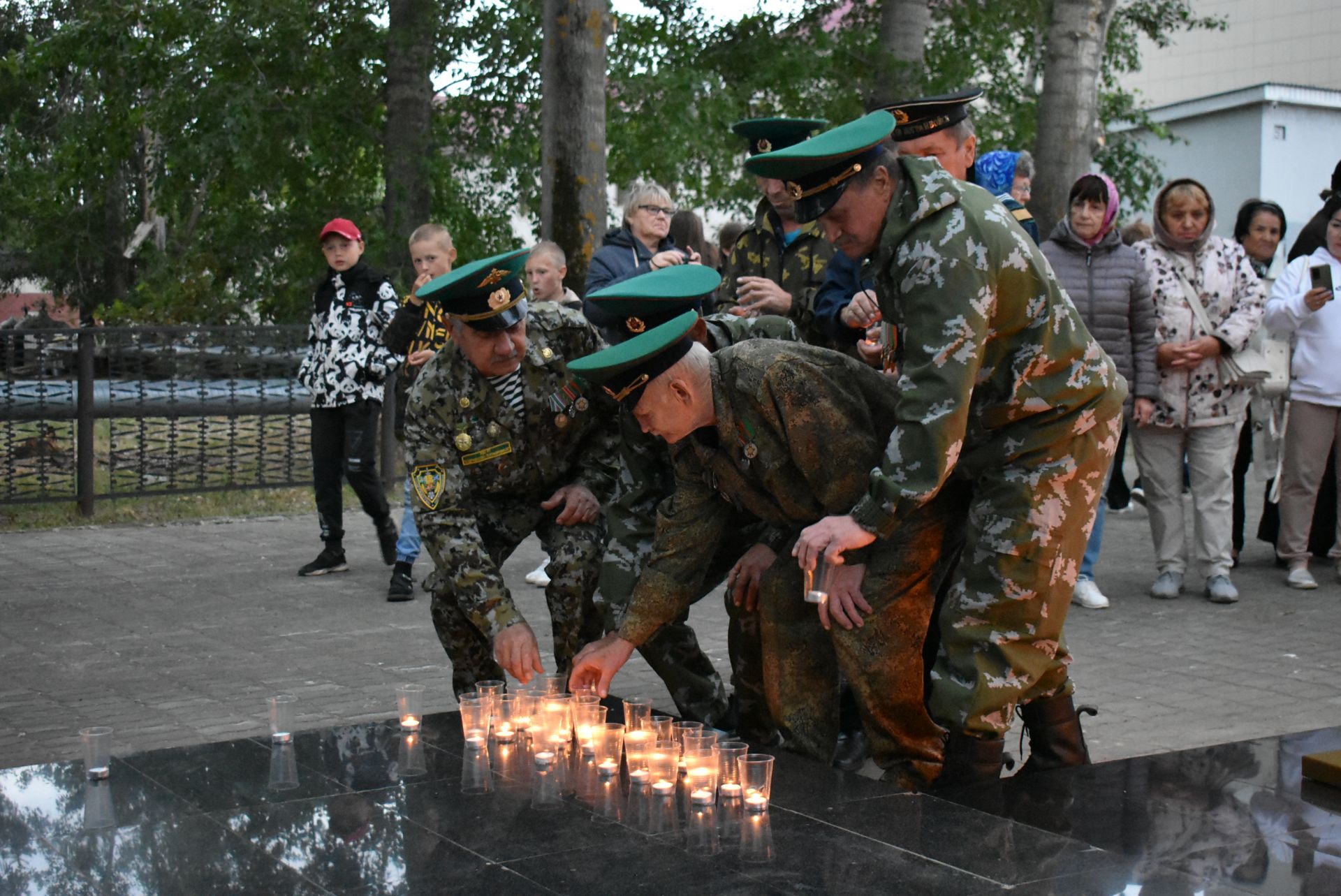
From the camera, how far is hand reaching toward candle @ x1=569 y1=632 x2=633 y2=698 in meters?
4.52

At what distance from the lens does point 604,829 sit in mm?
3602

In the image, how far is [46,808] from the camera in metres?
3.78

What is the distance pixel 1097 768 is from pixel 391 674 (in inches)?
139

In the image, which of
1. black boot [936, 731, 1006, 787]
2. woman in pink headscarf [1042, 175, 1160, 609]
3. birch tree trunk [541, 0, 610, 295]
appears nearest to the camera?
black boot [936, 731, 1006, 787]

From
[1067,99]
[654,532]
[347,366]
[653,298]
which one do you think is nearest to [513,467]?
[654,532]

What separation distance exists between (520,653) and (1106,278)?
4448mm

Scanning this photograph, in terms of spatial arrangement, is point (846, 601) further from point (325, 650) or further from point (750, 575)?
point (325, 650)

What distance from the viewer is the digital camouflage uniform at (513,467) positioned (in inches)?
208

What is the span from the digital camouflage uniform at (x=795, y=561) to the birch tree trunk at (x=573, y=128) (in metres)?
4.97

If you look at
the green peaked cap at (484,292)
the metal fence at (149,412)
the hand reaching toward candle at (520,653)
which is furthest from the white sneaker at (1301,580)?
the metal fence at (149,412)

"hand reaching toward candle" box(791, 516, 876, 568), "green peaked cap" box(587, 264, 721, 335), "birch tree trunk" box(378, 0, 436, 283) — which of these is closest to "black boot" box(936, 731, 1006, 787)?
"hand reaching toward candle" box(791, 516, 876, 568)

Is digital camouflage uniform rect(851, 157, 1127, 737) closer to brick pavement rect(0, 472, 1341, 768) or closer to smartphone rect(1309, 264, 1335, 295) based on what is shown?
brick pavement rect(0, 472, 1341, 768)

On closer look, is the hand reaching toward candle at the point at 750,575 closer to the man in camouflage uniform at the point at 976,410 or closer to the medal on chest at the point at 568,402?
the man in camouflage uniform at the point at 976,410

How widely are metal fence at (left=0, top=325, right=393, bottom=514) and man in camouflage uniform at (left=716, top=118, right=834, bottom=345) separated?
725 centimetres
